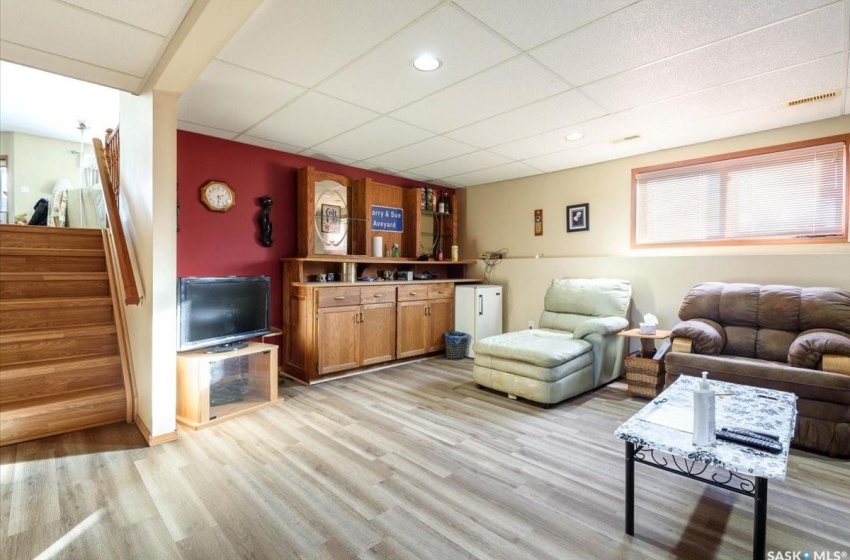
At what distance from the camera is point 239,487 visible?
2.16 meters

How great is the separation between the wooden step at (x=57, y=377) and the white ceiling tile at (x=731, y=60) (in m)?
4.12

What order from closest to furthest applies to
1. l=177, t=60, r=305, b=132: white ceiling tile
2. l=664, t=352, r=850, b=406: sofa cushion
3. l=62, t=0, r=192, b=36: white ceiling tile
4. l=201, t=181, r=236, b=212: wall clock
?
l=62, t=0, r=192, b=36: white ceiling tile < l=664, t=352, r=850, b=406: sofa cushion < l=177, t=60, r=305, b=132: white ceiling tile < l=201, t=181, r=236, b=212: wall clock

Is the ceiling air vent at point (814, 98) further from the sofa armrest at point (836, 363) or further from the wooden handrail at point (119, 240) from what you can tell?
the wooden handrail at point (119, 240)

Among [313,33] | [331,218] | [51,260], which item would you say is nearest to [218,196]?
[331,218]

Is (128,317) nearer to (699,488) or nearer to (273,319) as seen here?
(273,319)

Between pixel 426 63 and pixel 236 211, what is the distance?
2.61m

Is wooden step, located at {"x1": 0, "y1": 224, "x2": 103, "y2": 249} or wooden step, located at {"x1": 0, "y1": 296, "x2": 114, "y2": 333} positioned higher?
wooden step, located at {"x1": 0, "y1": 224, "x2": 103, "y2": 249}

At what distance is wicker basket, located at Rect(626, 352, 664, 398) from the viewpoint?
3.56 m

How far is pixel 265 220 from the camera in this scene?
4207 mm

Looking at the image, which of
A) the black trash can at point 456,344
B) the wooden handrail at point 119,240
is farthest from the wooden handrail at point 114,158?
the black trash can at point 456,344

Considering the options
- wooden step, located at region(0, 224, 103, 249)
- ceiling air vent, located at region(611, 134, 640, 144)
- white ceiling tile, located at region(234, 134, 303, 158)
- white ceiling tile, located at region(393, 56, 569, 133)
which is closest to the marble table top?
white ceiling tile, located at region(393, 56, 569, 133)

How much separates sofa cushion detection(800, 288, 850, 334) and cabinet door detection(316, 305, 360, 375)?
3854 mm

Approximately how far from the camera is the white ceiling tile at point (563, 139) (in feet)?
11.3

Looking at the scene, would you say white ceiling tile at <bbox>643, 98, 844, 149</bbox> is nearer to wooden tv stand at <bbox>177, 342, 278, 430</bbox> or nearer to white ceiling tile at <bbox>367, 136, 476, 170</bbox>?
white ceiling tile at <bbox>367, 136, 476, 170</bbox>
